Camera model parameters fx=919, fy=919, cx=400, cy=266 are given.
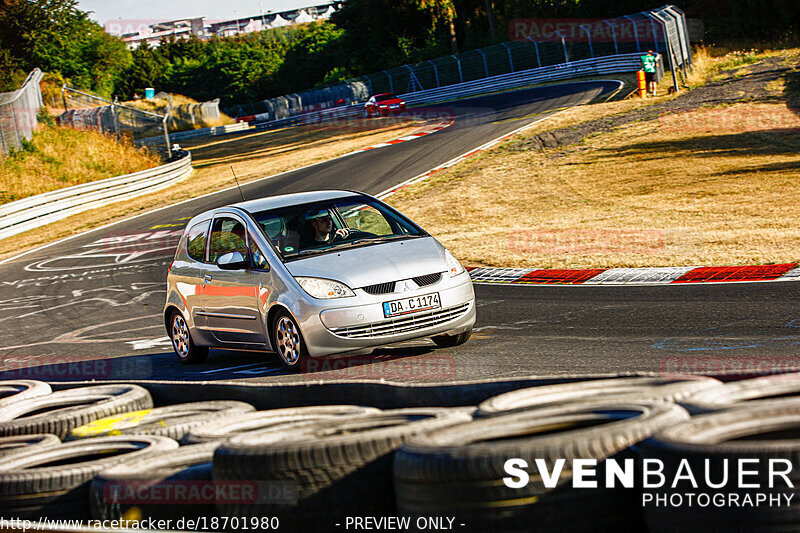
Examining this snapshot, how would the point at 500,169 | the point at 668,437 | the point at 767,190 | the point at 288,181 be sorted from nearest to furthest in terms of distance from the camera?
1. the point at 668,437
2. the point at 767,190
3. the point at 500,169
4. the point at 288,181

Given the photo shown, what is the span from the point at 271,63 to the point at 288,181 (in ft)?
246

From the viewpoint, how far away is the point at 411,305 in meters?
8.20

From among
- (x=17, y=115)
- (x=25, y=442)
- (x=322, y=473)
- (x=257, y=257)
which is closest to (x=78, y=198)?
(x=17, y=115)

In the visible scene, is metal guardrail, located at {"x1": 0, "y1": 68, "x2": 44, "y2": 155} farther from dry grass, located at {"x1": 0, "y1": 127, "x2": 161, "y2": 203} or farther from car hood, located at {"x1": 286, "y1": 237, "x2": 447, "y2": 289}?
car hood, located at {"x1": 286, "y1": 237, "x2": 447, "y2": 289}

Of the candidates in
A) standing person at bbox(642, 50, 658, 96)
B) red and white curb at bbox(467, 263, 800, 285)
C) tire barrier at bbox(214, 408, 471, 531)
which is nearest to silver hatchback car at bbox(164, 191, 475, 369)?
red and white curb at bbox(467, 263, 800, 285)

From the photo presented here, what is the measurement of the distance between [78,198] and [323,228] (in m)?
25.4

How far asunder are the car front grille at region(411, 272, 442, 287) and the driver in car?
1177 millimetres

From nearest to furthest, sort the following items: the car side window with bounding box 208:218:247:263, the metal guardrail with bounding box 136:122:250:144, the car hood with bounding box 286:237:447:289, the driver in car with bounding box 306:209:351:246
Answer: the car hood with bounding box 286:237:447:289
the driver in car with bounding box 306:209:351:246
the car side window with bounding box 208:218:247:263
the metal guardrail with bounding box 136:122:250:144

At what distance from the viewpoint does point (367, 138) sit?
4134 centimetres

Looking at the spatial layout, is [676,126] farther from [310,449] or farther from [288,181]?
[310,449]

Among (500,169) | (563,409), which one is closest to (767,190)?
(500,169)

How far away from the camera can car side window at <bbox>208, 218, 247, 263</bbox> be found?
30.6 ft

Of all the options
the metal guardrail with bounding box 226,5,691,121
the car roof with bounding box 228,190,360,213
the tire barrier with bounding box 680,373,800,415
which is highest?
the metal guardrail with bounding box 226,5,691,121

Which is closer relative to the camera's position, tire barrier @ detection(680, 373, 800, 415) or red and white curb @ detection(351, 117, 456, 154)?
tire barrier @ detection(680, 373, 800, 415)
